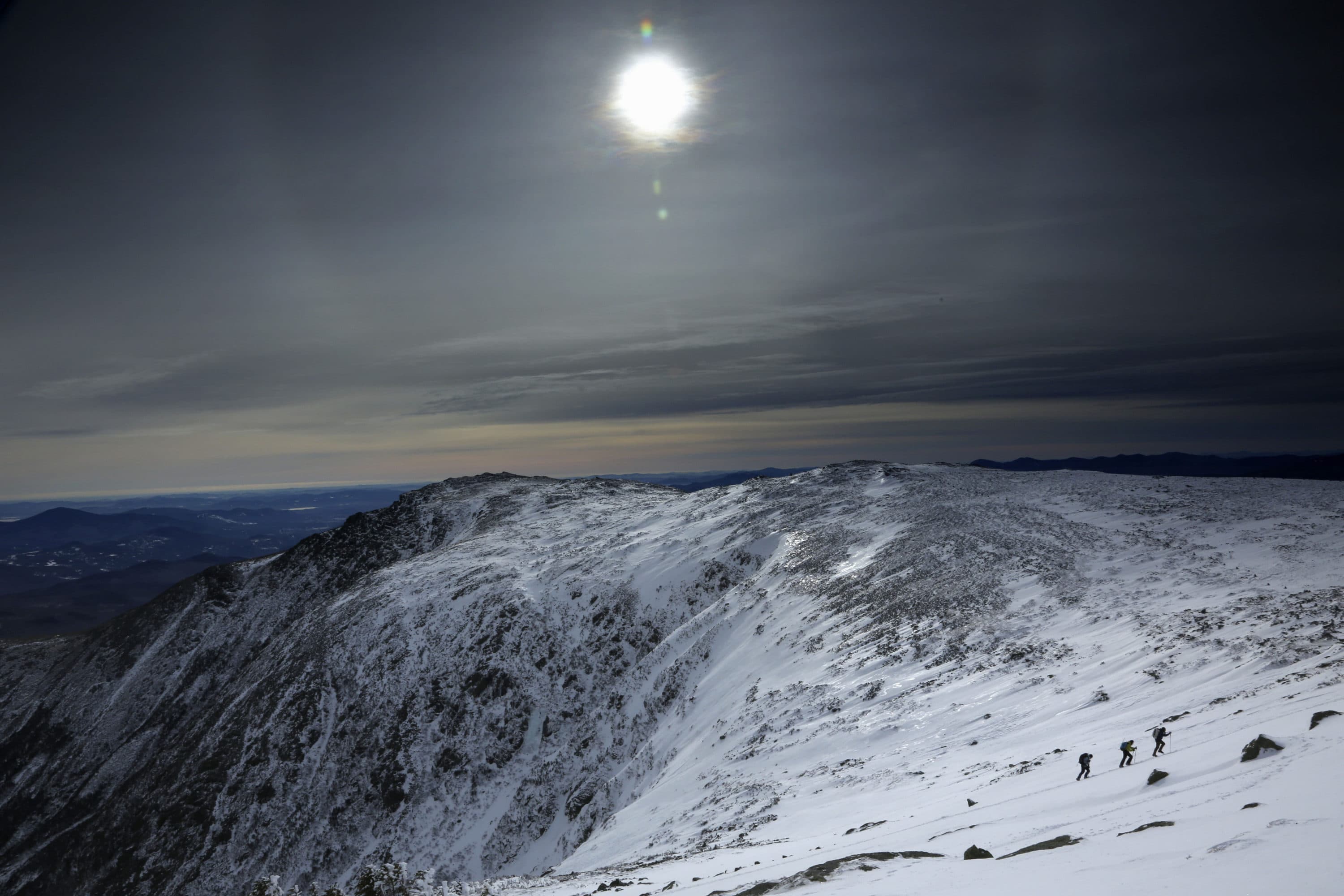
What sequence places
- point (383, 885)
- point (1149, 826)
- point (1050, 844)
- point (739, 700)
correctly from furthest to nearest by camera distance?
point (739, 700)
point (383, 885)
point (1050, 844)
point (1149, 826)

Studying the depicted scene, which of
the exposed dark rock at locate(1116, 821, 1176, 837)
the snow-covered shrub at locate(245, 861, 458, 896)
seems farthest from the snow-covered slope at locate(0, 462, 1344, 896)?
the snow-covered shrub at locate(245, 861, 458, 896)

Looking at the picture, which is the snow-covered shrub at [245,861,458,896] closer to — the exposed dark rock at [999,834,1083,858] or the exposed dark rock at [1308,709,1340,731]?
the exposed dark rock at [999,834,1083,858]

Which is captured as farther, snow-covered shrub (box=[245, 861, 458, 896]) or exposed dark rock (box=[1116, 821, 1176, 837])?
snow-covered shrub (box=[245, 861, 458, 896])

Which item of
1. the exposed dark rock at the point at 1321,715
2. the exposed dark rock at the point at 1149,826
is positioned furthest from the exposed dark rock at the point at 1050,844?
the exposed dark rock at the point at 1321,715

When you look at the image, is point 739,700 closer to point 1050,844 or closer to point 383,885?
point 383,885

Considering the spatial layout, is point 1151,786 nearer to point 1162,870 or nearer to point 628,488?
point 1162,870

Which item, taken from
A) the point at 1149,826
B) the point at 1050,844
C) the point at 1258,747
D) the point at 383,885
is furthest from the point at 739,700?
the point at 1149,826

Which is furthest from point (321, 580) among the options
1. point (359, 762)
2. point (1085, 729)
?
point (1085, 729)
